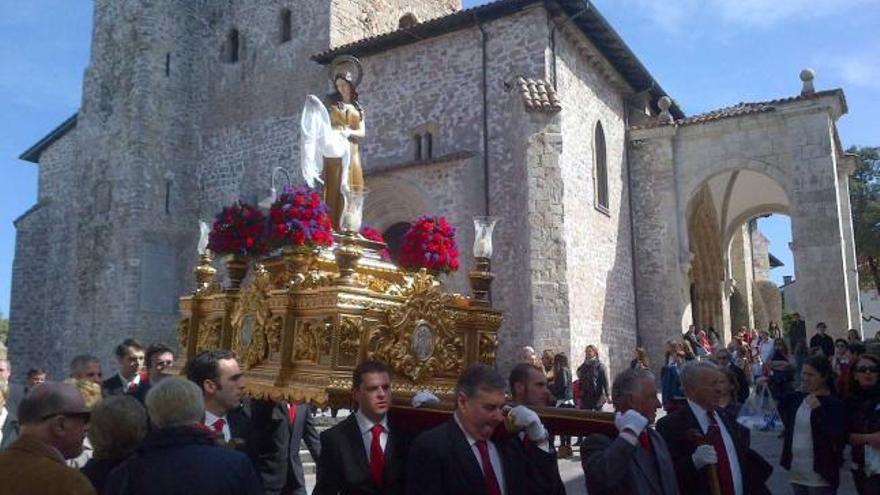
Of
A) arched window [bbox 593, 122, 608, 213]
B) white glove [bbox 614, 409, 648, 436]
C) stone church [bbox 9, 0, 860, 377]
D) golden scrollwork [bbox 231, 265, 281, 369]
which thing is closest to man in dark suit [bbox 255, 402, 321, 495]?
golden scrollwork [bbox 231, 265, 281, 369]

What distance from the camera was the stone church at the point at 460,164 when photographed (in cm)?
1658

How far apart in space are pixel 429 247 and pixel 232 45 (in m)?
19.1

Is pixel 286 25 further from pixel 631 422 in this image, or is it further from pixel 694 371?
pixel 631 422

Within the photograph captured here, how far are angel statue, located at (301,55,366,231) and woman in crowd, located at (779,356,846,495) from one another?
3.79 metres

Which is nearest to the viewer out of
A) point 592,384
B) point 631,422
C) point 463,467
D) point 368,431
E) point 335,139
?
point 463,467

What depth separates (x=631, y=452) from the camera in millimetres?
3340

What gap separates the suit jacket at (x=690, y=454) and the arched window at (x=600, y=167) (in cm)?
1488

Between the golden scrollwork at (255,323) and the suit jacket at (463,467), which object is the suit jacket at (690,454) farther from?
the golden scrollwork at (255,323)

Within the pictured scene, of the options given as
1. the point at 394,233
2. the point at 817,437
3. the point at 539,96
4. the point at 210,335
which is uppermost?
the point at 539,96

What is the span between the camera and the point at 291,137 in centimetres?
2073

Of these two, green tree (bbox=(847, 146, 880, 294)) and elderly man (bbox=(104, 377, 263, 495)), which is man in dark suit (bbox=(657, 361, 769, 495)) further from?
green tree (bbox=(847, 146, 880, 294))

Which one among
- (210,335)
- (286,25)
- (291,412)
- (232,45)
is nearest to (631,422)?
(291,412)

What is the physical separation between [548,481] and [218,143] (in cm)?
2094

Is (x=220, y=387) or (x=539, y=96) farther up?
(x=539, y=96)
